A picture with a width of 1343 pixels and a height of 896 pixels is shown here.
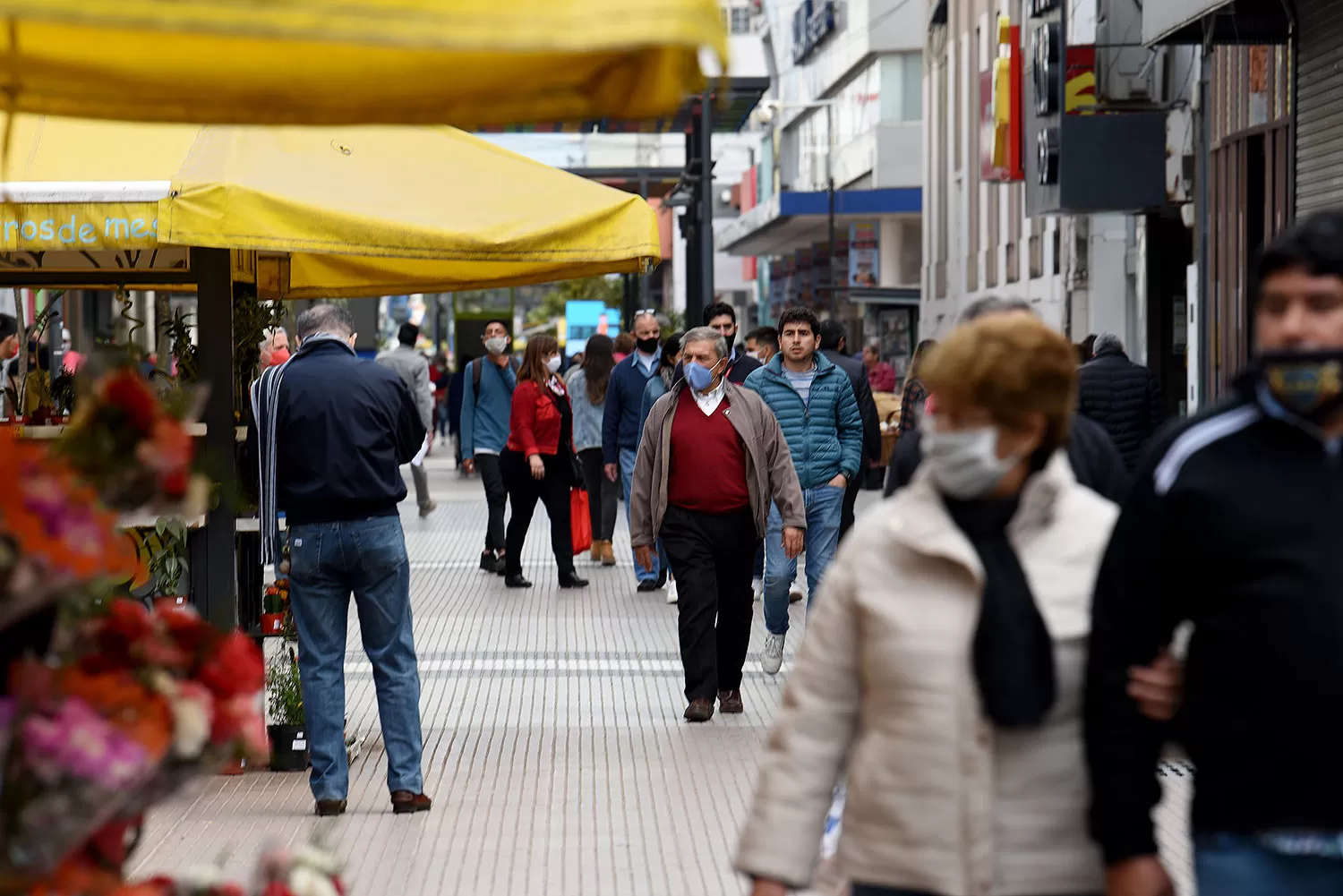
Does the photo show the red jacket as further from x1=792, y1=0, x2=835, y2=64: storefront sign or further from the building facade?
x1=792, y1=0, x2=835, y2=64: storefront sign

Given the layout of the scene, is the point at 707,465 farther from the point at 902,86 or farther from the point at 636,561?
the point at 902,86

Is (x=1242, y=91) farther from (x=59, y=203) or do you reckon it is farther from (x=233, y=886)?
(x=233, y=886)

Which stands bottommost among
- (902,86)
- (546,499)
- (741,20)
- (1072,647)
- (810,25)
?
(546,499)

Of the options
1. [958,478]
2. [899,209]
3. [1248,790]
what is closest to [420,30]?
[958,478]

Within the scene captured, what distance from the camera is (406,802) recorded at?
7566 millimetres

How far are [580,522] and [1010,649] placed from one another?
12711mm

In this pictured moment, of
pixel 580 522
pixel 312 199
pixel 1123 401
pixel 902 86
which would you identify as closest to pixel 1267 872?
pixel 312 199

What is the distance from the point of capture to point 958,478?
3311mm

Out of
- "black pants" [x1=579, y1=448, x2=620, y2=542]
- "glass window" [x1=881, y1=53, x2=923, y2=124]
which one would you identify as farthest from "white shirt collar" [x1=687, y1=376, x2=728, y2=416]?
"glass window" [x1=881, y1=53, x2=923, y2=124]

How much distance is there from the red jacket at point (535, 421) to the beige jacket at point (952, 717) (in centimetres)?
1151

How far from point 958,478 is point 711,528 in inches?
239

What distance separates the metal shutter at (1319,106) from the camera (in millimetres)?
13820

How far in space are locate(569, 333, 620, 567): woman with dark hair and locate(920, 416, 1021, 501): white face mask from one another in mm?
12813

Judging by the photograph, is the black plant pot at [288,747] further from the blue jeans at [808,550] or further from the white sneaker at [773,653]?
the white sneaker at [773,653]
